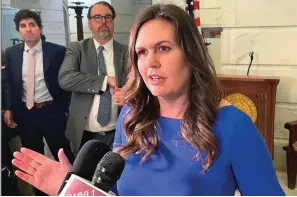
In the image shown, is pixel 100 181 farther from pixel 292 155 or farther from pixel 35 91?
pixel 292 155

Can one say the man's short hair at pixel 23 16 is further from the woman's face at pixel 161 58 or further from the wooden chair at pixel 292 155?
the wooden chair at pixel 292 155

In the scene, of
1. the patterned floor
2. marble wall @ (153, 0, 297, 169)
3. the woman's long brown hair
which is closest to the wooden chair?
the patterned floor

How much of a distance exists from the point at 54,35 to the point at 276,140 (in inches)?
80.3

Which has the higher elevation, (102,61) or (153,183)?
(102,61)

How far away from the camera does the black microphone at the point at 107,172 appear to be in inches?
20.3

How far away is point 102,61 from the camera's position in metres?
2.26

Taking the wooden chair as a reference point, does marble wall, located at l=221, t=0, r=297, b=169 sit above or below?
above

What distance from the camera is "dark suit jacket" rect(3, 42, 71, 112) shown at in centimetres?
226

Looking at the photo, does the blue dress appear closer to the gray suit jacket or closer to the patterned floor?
the gray suit jacket

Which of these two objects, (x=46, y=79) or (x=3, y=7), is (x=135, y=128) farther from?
(x=3, y=7)

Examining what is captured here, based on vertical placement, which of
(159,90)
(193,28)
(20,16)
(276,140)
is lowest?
(276,140)

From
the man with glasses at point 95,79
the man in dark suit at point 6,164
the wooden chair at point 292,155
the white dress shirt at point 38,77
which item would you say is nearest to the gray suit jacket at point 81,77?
the man with glasses at point 95,79

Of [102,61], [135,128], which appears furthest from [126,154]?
[102,61]

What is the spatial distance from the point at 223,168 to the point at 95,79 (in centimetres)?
148
